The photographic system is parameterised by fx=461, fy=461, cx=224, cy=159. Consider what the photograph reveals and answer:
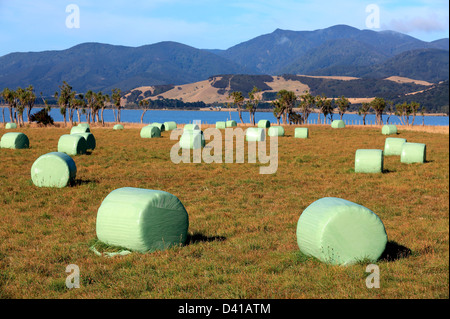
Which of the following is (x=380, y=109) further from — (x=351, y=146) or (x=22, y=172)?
(x=22, y=172)

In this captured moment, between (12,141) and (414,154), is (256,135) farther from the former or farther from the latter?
(12,141)

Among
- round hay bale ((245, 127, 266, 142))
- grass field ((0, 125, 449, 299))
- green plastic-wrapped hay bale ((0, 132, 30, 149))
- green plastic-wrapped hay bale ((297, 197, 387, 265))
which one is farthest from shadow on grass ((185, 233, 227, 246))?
round hay bale ((245, 127, 266, 142))

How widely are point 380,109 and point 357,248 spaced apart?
4694 inches

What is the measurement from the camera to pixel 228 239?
11.1m

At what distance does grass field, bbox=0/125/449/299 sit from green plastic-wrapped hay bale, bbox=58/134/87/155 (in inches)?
236

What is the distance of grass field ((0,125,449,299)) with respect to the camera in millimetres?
7648

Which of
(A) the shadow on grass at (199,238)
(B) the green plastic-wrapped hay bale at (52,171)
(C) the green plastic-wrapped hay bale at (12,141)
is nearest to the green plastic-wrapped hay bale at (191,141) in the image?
(C) the green plastic-wrapped hay bale at (12,141)

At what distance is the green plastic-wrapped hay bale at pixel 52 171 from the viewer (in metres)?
17.8

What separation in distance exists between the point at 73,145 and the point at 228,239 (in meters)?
21.1

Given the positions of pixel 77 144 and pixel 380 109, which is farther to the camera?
pixel 380 109

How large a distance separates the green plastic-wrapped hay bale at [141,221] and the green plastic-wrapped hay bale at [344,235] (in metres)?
2.92

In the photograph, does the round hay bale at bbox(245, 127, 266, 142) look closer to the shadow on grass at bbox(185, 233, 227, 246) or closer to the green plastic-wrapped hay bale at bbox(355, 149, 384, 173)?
the green plastic-wrapped hay bale at bbox(355, 149, 384, 173)
